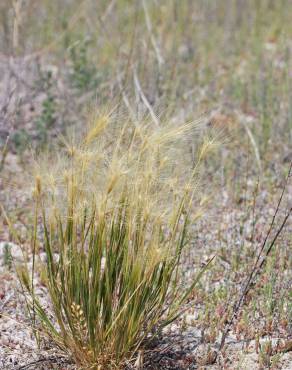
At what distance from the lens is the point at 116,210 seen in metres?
2.85

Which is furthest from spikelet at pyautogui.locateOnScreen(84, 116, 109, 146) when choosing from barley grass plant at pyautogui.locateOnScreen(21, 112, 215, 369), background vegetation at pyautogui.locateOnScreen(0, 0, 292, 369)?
background vegetation at pyautogui.locateOnScreen(0, 0, 292, 369)

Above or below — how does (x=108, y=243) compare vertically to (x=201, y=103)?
above

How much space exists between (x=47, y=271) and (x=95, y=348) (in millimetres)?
375

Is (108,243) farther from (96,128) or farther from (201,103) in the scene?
(201,103)

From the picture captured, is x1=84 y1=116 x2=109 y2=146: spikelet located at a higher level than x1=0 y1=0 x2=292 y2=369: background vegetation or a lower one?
higher

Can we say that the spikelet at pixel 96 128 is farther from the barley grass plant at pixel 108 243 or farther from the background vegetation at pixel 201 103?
the background vegetation at pixel 201 103

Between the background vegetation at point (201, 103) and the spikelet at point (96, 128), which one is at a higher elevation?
the spikelet at point (96, 128)

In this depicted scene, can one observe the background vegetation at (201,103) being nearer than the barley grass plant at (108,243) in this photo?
No

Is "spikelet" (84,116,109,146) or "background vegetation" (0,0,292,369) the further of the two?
"background vegetation" (0,0,292,369)

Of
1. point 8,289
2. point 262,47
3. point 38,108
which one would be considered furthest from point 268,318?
point 262,47

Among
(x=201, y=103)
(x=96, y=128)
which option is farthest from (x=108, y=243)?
(x=201, y=103)

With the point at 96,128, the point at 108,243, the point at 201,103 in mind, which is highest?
the point at 96,128

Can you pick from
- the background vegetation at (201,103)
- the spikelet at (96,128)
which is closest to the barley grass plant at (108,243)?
the spikelet at (96,128)

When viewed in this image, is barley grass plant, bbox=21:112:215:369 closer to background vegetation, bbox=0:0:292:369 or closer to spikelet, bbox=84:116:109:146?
spikelet, bbox=84:116:109:146
